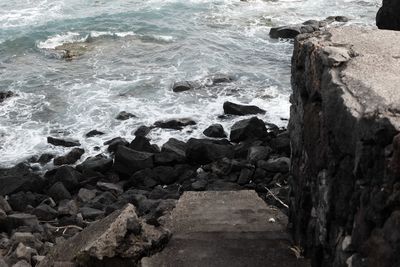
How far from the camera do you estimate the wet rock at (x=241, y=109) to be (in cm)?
1333

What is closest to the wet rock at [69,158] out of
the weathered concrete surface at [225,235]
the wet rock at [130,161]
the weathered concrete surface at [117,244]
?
the wet rock at [130,161]

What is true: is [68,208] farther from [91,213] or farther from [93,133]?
[93,133]

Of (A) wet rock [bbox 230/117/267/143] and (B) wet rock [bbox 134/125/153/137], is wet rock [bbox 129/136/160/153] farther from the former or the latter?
(A) wet rock [bbox 230/117/267/143]

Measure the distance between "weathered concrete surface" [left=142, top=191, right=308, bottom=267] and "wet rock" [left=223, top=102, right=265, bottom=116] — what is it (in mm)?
7111

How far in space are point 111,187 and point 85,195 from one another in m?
0.54

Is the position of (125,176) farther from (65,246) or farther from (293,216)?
(293,216)

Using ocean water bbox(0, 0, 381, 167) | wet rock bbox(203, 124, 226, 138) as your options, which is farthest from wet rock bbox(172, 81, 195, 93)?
wet rock bbox(203, 124, 226, 138)

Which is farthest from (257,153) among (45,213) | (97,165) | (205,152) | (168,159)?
(45,213)

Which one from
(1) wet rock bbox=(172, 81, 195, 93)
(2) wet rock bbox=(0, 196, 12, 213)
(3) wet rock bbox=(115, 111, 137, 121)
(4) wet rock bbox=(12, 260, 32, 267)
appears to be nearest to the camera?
(4) wet rock bbox=(12, 260, 32, 267)

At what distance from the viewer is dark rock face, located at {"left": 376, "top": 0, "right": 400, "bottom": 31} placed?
14.8 m

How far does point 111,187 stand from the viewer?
33.7ft

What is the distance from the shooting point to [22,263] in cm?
621

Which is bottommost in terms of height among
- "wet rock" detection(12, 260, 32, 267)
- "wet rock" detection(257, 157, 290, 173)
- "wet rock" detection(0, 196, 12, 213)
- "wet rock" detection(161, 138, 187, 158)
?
"wet rock" detection(0, 196, 12, 213)

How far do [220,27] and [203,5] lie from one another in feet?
12.3
